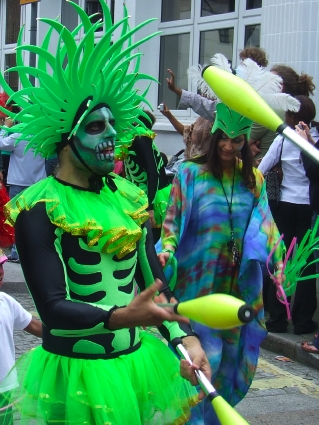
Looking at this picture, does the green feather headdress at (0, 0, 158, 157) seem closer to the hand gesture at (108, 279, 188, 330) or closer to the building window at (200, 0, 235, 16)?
the hand gesture at (108, 279, 188, 330)

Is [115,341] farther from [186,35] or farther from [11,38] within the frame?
[11,38]

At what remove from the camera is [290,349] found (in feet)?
21.2

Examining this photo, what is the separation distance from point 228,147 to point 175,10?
8.05 meters

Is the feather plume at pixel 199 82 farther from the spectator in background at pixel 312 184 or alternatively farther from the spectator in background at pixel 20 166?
the spectator in background at pixel 20 166

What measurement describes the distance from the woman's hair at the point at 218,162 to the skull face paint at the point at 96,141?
55.2 inches

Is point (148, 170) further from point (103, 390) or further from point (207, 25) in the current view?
point (207, 25)

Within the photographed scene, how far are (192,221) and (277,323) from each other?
292 centimetres

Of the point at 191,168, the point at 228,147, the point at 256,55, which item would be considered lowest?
the point at 191,168

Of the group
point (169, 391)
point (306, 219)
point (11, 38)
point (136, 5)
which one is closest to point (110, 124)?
point (169, 391)

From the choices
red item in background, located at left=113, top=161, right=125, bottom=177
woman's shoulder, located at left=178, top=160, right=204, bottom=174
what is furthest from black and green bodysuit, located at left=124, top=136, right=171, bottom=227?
woman's shoulder, located at left=178, top=160, right=204, bottom=174

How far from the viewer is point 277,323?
6.84m

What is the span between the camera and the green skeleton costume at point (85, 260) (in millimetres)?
2658

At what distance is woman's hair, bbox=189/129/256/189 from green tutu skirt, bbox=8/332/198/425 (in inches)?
59.5

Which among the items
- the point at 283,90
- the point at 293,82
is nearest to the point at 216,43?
the point at 293,82
